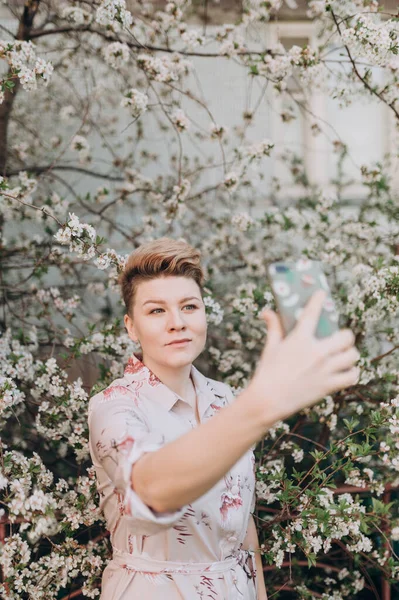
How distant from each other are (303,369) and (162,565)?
34.4 inches

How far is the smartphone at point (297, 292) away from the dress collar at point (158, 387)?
70 centimetres

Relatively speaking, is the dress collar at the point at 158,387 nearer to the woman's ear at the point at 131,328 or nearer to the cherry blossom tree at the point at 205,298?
the woman's ear at the point at 131,328

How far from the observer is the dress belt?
5.47 feet

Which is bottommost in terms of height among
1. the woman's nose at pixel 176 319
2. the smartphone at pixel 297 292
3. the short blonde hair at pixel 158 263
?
the smartphone at pixel 297 292

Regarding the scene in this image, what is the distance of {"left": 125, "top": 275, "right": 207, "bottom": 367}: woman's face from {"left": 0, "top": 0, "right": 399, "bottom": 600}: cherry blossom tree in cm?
55

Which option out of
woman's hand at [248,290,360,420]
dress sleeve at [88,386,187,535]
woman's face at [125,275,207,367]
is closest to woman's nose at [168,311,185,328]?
woman's face at [125,275,207,367]

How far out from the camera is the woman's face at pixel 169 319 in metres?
1.74

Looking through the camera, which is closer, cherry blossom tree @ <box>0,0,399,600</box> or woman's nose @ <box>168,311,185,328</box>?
woman's nose @ <box>168,311,185,328</box>

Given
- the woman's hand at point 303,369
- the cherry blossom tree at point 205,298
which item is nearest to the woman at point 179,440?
the woman's hand at point 303,369

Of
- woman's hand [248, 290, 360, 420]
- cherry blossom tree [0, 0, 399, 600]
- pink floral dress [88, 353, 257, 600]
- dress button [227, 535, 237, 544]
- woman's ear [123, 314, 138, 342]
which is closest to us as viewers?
woman's hand [248, 290, 360, 420]

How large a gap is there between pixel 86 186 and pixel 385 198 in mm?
2513

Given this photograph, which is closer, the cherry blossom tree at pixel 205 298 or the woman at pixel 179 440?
the woman at pixel 179 440

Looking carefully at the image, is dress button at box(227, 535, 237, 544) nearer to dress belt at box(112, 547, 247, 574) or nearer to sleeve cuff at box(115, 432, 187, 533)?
dress belt at box(112, 547, 247, 574)

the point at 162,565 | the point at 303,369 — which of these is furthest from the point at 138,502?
the point at 162,565
